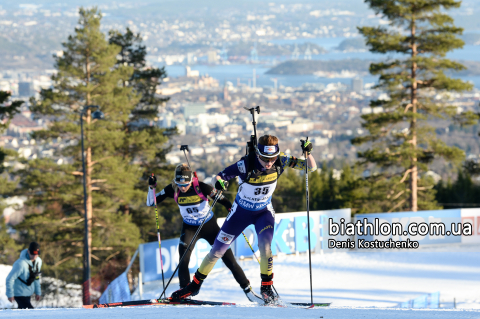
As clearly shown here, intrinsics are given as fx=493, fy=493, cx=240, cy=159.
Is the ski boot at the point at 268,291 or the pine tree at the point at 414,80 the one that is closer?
the ski boot at the point at 268,291

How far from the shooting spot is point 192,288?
662cm

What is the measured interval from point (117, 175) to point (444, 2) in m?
15.2

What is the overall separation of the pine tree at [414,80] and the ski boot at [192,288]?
15.1 metres

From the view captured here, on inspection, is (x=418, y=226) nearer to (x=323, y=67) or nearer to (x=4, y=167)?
(x=4, y=167)

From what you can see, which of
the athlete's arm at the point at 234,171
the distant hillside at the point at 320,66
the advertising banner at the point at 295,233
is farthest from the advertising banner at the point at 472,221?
the distant hillside at the point at 320,66

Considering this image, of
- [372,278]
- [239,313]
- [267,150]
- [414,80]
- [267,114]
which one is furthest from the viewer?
[267,114]

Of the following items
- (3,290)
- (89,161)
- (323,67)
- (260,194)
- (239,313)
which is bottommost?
(3,290)

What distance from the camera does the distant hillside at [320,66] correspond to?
175m

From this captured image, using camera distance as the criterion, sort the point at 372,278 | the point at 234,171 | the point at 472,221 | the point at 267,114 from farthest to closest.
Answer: the point at 267,114, the point at 472,221, the point at 372,278, the point at 234,171

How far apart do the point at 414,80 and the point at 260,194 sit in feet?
52.2

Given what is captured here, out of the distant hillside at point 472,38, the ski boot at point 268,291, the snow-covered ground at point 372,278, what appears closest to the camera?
the ski boot at point 268,291

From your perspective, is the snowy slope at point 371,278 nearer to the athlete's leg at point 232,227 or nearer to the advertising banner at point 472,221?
the advertising banner at point 472,221

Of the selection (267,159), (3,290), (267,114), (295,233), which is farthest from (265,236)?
(267,114)

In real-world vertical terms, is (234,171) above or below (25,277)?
above
